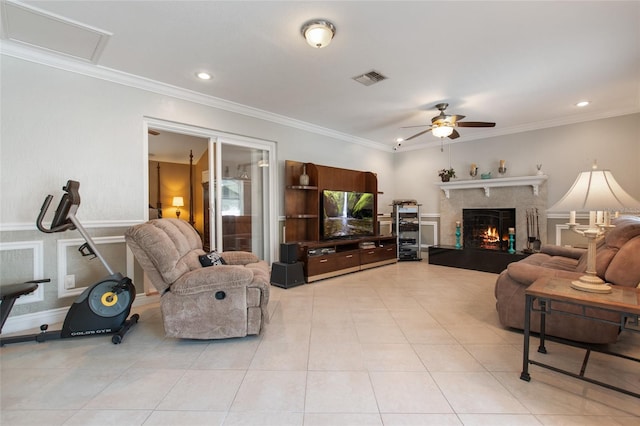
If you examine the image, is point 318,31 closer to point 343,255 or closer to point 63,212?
point 63,212

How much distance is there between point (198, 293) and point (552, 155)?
19.0ft

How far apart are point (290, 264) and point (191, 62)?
2686 mm

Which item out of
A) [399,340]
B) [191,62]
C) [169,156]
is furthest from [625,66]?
[169,156]

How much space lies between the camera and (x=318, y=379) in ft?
6.05

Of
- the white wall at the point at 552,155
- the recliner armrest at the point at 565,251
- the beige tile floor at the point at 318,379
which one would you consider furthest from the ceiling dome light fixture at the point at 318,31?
the white wall at the point at 552,155

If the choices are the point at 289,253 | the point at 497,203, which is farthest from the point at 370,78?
the point at 497,203

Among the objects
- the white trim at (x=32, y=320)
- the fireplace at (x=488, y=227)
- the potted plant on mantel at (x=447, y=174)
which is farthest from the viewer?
the potted plant on mantel at (x=447, y=174)

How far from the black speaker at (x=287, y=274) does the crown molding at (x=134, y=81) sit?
2.27 meters

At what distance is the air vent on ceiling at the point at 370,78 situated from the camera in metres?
3.13

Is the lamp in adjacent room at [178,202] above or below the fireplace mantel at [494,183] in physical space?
below

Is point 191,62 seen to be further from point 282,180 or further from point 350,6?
point 282,180

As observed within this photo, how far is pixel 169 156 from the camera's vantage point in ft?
21.8

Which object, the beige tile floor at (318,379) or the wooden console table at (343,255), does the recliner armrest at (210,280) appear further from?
the wooden console table at (343,255)

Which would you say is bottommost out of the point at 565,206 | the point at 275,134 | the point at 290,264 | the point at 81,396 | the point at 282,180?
the point at 81,396
